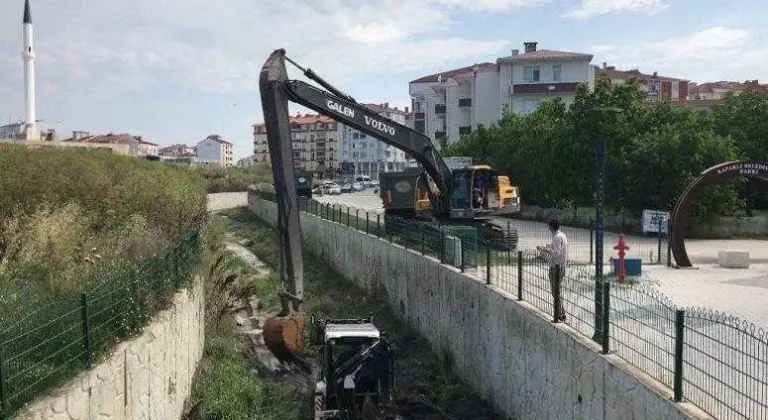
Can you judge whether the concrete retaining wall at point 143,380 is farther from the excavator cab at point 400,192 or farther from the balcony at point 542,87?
the balcony at point 542,87

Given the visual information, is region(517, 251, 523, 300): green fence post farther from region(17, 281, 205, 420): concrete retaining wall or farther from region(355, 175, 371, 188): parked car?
region(355, 175, 371, 188): parked car

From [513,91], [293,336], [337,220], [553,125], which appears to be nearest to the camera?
[293,336]

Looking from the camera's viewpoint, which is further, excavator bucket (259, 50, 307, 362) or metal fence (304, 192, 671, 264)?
metal fence (304, 192, 671, 264)

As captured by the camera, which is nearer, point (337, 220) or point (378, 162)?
point (337, 220)

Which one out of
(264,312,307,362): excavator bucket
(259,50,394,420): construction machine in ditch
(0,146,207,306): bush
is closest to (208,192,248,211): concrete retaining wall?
(0,146,207,306): bush

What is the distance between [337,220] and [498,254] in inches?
636

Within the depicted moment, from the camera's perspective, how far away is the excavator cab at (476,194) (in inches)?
892

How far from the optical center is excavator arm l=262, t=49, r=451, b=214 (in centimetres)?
1731

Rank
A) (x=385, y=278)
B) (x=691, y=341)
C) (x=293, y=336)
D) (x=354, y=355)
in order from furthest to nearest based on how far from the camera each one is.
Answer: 1. (x=385, y=278)
2. (x=293, y=336)
3. (x=354, y=355)
4. (x=691, y=341)

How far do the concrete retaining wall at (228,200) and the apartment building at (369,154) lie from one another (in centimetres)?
6945

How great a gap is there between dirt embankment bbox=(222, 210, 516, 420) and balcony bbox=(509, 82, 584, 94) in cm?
3837

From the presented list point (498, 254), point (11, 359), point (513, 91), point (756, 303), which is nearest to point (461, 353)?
point (498, 254)

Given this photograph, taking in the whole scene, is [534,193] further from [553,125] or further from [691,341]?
[691,341]

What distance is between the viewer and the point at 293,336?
14.5m
